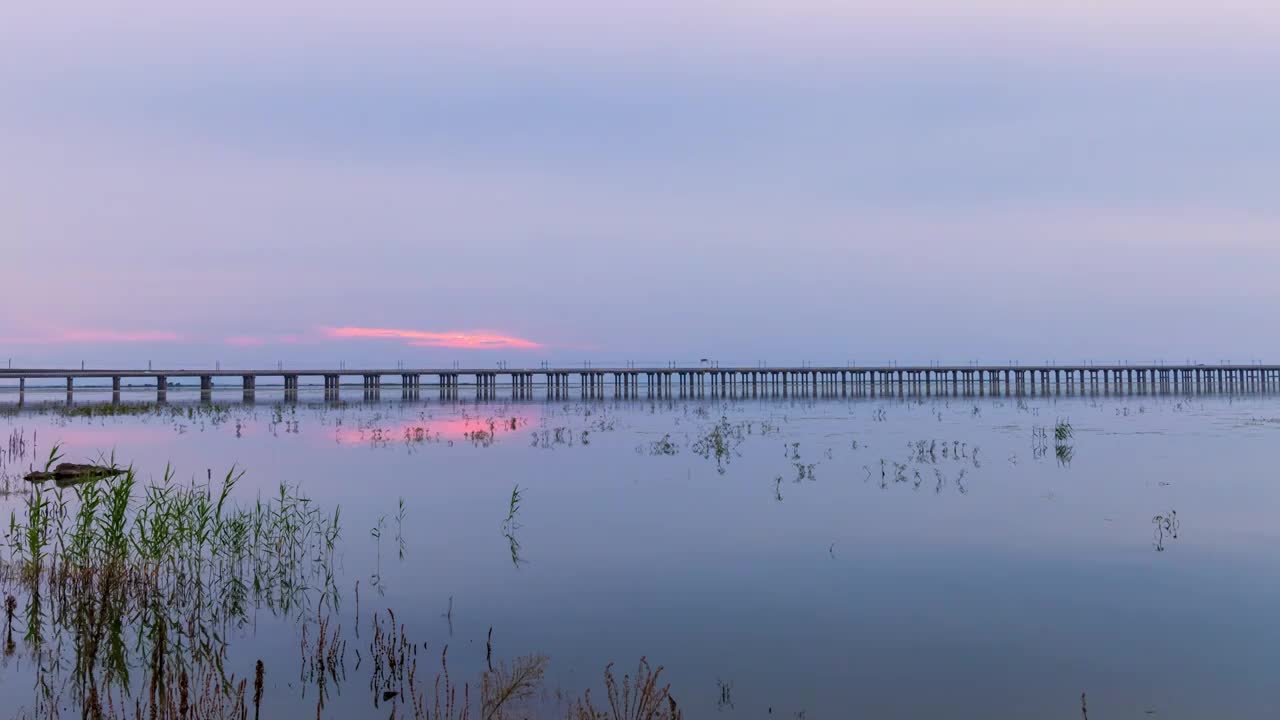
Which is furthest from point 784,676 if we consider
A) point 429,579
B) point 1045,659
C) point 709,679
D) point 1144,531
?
point 1144,531

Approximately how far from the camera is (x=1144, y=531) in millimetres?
13625

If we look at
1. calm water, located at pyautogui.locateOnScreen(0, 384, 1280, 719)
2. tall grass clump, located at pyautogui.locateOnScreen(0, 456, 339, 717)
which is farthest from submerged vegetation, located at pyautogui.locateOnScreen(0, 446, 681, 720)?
calm water, located at pyautogui.locateOnScreen(0, 384, 1280, 719)

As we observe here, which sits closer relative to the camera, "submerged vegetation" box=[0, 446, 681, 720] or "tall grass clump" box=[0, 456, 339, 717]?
"submerged vegetation" box=[0, 446, 681, 720]

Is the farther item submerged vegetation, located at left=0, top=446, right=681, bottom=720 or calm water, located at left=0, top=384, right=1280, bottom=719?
calm water, located at left=0, top=384, right=1280, bottom=719

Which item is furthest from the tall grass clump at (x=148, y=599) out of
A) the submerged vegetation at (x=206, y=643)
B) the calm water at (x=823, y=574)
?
the calm water at (x=823, y=574)

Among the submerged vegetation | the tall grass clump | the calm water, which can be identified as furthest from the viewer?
the tall grass clump

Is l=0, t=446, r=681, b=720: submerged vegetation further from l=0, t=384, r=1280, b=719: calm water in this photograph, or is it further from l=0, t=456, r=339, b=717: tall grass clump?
l=0, t=384, r=1280, b=719: calm water

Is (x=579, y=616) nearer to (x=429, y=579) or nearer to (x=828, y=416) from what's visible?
(x=429, y=579)

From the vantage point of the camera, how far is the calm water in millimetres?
7273

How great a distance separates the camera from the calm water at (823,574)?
286 inches

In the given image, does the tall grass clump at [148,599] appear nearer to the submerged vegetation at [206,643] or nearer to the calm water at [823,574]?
the submerged vegetation at [206,643]

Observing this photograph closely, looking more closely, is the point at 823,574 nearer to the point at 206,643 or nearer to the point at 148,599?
the point at 206,643

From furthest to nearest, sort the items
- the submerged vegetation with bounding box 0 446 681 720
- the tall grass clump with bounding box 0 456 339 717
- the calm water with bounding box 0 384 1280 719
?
the tall grass clump with bounding box 0 456 339 717 < the calm water with bounding box 0 384 1280 719 < the submerged vegetation with bounding box 0 446 681 720

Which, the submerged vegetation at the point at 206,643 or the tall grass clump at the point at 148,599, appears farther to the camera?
the tall grass clump at the point at 148,599
